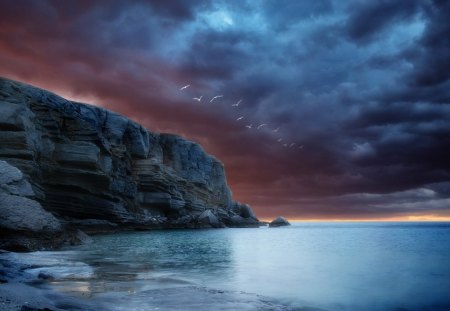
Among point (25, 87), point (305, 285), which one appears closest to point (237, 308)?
point (305, 285)

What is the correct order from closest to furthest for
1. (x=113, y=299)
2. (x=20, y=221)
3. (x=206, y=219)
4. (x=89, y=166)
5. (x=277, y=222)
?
1. (x=113, y=299)
2. (x=20, y=221)
3. (x=89, y=166)
4. (x=206, y=219)
5. (x=277, y=222)

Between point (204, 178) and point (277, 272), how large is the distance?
282 ft

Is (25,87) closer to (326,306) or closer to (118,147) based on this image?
(118,147)

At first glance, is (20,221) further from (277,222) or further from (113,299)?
(277,222)

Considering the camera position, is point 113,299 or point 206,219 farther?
point 206,219

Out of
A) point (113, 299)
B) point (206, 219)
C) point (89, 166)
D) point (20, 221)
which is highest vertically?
point (89, 166)

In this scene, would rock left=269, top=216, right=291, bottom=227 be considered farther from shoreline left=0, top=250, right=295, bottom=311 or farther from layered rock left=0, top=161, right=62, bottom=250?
shoreline left=0, top=250, right=295, bottom=311

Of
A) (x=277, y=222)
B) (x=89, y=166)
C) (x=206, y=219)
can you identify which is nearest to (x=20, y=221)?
(x=89, y=166)

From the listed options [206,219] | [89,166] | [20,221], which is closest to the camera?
[20,221]

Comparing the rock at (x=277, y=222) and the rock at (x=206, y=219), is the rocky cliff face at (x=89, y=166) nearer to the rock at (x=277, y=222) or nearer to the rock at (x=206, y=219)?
the rock at (x=206, y=219)

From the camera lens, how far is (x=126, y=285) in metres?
15.2

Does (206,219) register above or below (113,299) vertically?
above

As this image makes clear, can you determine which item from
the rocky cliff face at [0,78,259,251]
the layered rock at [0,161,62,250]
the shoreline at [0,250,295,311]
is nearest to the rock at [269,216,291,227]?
the rocky cliff face at [0,78,259,251]

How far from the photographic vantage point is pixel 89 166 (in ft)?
200
